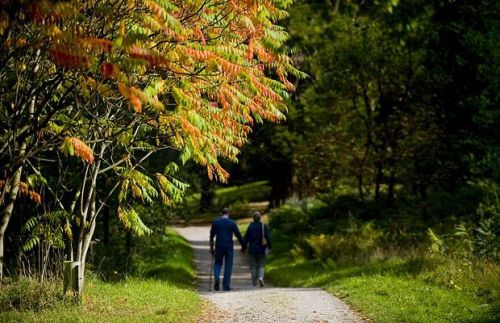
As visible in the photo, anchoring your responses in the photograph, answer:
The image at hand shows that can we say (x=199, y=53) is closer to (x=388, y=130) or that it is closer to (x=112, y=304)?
(x=112, y=304)

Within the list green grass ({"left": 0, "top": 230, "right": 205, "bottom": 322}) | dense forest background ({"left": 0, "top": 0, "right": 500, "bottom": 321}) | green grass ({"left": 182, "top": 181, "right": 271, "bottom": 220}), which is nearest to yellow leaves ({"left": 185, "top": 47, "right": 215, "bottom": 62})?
green grass ({"left": 0, "top": 230, "right": 205, "bottom": 322})

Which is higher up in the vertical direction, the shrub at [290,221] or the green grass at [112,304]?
the shrub at [290,221]

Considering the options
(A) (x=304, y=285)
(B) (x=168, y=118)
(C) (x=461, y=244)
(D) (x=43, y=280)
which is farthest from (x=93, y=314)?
(C) (x=461, y=244)

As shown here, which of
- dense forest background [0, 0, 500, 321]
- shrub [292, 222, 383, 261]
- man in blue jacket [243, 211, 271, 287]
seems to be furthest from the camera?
dense forest background [0, 0, 500, 321]

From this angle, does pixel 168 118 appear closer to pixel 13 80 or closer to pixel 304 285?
pixel 13 80

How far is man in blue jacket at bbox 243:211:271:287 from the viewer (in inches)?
689

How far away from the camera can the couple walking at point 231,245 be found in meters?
16.7

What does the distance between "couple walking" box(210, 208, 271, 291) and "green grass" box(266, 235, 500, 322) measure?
47.2 inches

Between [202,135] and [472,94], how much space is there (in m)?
19.8

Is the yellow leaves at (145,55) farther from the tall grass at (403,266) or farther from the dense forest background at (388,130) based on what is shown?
the dense forest background at (388,130)

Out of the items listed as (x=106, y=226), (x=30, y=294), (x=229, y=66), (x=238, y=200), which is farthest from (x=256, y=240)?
(x=238, y=200)

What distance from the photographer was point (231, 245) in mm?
16828

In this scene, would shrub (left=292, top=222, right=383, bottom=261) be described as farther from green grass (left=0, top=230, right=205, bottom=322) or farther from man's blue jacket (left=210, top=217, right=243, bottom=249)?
green grass (left=0, top=230, right=205, bottom=322)

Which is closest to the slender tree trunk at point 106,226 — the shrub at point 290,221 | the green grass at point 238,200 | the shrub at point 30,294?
the shrub at point 30,294
